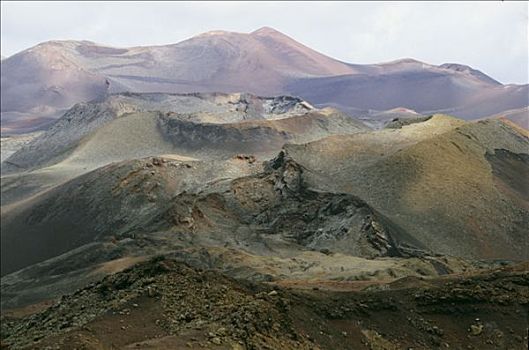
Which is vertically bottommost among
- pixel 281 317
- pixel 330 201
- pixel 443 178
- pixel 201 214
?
pixel 201 214

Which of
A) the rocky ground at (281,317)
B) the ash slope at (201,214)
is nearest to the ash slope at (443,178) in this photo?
the ash slope at (201,214)

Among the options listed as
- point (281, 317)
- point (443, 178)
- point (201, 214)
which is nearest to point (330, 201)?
point (443, 178)

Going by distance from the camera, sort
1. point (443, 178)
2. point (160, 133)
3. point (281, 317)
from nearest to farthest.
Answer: point (281, 317) → point (443, 178) → point (160, 133)

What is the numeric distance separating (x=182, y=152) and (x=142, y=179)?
2170cm

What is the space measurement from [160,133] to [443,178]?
4165 centimetres

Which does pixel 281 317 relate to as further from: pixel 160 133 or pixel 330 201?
pixel 160 133

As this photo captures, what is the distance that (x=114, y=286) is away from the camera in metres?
21.0

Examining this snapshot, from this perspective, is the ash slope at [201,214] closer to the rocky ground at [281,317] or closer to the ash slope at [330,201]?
the ash slope at [330,201]

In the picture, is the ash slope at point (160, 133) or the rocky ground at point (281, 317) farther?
the ash slope at point (160, 133)

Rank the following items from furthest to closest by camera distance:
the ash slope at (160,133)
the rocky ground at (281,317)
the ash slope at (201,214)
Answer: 1. the ash slope at (160,133)
2. the ash slope at (201,214)
3. the rocky ground at (281,317)

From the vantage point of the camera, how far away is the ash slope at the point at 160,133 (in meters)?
76.9

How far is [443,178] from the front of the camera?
152 feet

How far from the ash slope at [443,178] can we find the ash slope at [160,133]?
21.2m

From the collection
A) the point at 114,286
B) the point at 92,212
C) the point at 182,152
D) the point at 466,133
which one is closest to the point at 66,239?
the point at 92,212
